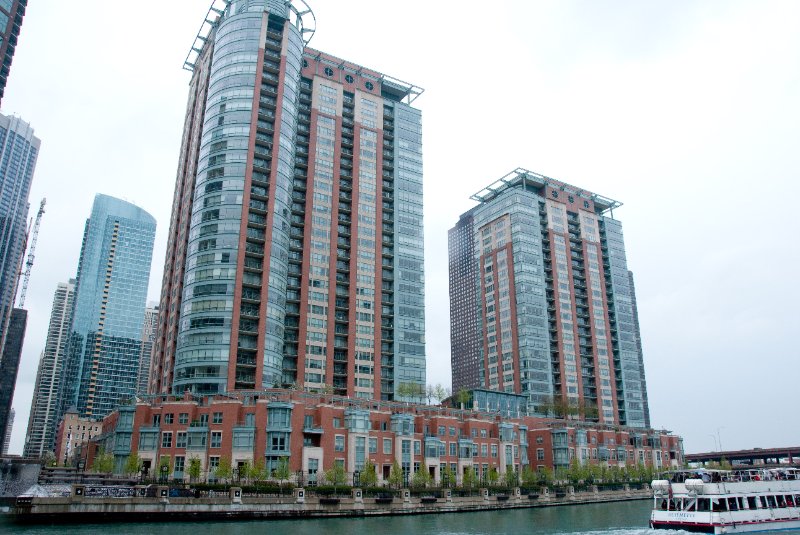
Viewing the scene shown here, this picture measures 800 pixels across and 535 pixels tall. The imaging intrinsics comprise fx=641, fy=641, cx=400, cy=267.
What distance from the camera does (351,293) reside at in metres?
152

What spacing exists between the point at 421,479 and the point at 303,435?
878 inches

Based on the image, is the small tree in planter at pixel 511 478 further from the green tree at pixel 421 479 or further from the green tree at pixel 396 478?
the green tree at pixel 396 478

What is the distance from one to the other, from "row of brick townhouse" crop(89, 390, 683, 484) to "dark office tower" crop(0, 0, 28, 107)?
94.3 meters

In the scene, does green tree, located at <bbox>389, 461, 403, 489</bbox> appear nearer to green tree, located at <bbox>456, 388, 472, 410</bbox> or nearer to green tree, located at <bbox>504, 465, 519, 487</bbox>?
green tree, located at <bbox>504, 465, 519, 487</bbox>

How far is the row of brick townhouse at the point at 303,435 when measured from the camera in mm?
106125

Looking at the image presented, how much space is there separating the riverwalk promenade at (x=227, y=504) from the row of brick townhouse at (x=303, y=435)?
1334 centimetres

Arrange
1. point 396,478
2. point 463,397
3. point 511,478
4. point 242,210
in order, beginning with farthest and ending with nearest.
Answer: point 463,397 < point 242,210 < point 511,478 < point 396,478

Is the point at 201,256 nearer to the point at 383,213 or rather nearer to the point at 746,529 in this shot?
the point at 383,213

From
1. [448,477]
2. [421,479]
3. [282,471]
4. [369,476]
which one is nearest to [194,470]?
[282,471]

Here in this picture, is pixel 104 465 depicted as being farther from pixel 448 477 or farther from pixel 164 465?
A: pixel 448 477

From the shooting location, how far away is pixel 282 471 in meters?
100

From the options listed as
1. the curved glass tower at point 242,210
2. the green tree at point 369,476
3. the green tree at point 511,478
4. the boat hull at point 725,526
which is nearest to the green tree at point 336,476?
the green tree at point 369,476

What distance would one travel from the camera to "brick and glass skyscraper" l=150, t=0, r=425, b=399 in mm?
128125

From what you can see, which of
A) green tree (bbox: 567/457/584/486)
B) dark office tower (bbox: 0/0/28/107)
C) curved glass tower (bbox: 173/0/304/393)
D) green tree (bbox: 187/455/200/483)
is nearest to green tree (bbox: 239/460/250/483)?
green tree (bbox: 187/455/200/483)
